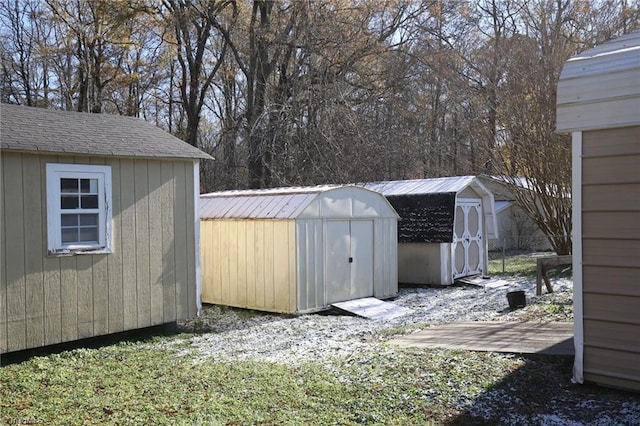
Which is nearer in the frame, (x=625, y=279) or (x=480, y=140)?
(x=625, y=279)

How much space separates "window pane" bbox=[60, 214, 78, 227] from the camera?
24.6 feet

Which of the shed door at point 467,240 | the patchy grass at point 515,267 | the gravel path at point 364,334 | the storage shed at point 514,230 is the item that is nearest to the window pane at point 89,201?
the gravel path at point 364,334

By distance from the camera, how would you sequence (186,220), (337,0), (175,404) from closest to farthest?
(175,404), (186,220), (337,0)

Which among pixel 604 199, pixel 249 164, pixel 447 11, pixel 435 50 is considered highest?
pixel 447 11

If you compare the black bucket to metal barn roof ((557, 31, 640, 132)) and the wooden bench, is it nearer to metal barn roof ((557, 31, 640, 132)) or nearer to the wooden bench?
the wooden bench

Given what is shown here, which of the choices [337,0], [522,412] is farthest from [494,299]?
[337,0]

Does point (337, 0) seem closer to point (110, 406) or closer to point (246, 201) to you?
point (246, 201)


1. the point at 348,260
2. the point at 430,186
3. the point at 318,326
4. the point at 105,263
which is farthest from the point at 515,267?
the point at 105,263

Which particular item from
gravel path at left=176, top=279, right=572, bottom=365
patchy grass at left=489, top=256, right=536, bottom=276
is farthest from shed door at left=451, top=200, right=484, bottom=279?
gravel path at left=176, top=279, right=572, bottom=365

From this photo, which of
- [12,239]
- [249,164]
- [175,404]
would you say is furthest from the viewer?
[249,164]

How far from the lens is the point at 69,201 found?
24.8ft

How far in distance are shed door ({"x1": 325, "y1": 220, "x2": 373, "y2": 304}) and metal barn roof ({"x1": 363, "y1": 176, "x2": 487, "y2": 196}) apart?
9.87 ft

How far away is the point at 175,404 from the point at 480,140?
1510 centimetres

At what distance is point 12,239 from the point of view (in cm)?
697
